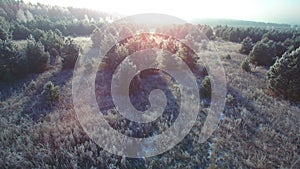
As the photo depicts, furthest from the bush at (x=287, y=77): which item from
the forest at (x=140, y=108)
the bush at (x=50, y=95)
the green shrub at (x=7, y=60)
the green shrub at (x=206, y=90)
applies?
the green shrub at (x=7, y=60)

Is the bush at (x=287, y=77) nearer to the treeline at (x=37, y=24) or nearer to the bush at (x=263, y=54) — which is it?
the bush at (x=263, y=54)

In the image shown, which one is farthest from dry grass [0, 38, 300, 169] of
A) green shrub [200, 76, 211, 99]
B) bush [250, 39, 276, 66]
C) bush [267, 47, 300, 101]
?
bush [250, 39, 276, 66]

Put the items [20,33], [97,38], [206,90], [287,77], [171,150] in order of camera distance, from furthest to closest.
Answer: [20,33] < [97,38] < [287,77] < [206,90] < [171,150]

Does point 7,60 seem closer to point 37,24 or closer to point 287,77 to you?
point 287,77

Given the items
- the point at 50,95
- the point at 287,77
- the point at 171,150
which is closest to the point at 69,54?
the point at 50,95

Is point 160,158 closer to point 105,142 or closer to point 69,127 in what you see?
point 105,142

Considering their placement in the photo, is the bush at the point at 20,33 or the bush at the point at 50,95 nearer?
the bush at the point at 50,95
